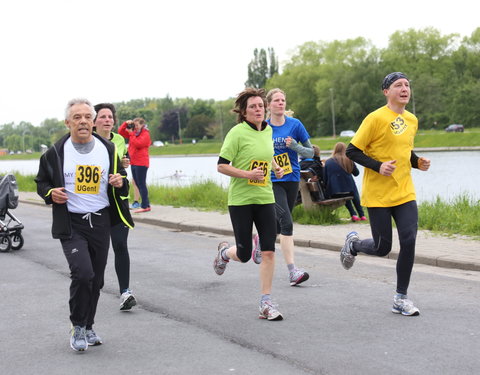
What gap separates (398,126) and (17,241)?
23.0ft

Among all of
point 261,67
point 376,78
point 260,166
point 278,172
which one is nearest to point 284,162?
point 278,172

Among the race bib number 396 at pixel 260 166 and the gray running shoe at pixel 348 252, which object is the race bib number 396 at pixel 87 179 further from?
the gray running shoe at pixel 348 252

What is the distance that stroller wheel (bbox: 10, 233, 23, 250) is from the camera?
1092 centimetres

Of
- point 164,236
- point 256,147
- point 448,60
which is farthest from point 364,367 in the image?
point 448,60

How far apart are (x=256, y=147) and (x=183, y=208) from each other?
10927mm

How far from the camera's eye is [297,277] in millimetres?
7152

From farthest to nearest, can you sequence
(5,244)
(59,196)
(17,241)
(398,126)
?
(17,241) → (5,244) → (398,126) → (59,196)

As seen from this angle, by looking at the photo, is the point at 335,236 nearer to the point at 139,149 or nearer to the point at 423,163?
the point at 423,163

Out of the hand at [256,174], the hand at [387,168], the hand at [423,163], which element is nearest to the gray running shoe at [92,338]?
the hand at [256,174]

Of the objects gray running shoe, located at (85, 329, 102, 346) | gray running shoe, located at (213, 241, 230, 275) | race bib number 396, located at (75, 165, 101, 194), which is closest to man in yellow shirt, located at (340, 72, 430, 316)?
gray running shoe, located at (213, 241, 230, 275)

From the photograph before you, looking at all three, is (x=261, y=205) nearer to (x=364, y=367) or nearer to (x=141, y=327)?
(x=141, y=327)

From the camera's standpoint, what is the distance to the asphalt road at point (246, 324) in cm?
466

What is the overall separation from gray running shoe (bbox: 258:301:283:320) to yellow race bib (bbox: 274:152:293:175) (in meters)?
1.84

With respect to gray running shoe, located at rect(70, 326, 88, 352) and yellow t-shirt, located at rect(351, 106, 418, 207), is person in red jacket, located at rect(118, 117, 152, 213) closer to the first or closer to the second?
yellow t-shirt, located at rect(351, 106, 418, 207)
